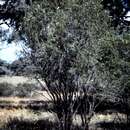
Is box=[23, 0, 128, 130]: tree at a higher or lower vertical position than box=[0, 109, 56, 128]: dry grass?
higher

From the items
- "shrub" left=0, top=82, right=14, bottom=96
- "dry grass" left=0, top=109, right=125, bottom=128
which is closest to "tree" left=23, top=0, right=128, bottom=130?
"dry grass" left=0, top=109, right=125, bottom=128

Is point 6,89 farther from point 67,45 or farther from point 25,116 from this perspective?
point 67,45

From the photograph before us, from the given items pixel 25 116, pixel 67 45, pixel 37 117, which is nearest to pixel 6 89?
pixel 25 116

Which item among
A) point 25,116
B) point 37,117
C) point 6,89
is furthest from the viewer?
point 6,89

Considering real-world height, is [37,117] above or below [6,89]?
below

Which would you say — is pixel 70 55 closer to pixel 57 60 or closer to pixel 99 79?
pixel 57 60

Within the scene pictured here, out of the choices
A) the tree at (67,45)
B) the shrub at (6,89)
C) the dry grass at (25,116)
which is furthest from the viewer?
the shrub at (6,89)

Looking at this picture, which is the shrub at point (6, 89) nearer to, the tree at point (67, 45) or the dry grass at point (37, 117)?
the dry grass at point (37, 117)

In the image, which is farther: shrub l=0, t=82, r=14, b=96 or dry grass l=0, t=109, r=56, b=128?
shrub l=0, t=82, r=14, b=96

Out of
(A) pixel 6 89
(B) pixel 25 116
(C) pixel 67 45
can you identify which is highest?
(C) pixel 67 45

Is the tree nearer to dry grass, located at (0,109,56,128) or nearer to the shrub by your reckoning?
dry grass, located at (0,109,56,128)

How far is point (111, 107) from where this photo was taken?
27828 millimetres

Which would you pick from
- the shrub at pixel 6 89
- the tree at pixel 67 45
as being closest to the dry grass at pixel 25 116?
the tree at pixel 67 45

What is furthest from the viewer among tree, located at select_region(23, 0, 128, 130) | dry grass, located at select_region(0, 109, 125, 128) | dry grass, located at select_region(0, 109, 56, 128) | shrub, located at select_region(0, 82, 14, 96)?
shrub, located at select_region(0, 82, 14, 96)
